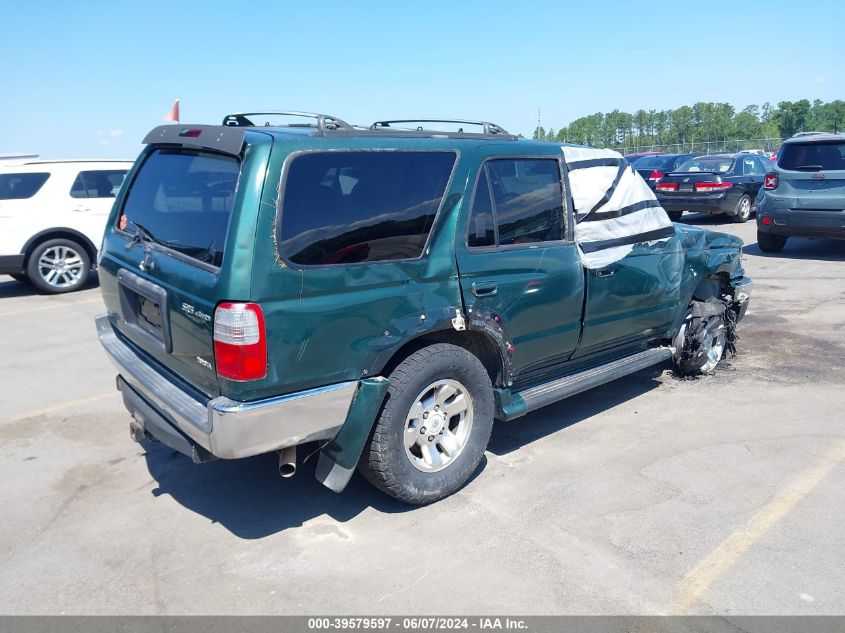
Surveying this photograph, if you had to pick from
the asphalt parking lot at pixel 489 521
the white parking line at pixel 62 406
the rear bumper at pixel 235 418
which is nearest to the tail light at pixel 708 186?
the asphalt parking lot at pixel 489 521

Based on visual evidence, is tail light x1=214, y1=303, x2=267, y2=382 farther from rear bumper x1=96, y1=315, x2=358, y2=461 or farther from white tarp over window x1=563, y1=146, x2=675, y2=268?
white tarp over window x1=563, y1=146, x2=675, y2=268

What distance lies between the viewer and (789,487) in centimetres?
407

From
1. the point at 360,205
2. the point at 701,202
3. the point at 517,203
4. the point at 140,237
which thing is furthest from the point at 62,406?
the point at 701,202

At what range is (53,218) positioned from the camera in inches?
388

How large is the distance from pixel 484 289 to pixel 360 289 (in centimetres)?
83

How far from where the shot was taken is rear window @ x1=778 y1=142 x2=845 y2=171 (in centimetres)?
1084

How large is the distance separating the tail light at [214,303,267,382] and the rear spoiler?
75 centimetres

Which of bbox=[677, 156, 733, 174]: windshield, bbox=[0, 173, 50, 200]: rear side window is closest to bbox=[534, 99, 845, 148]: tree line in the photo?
bbox=[677, 156, 733, 174]: windshield

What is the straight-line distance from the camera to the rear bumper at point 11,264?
378 inches
